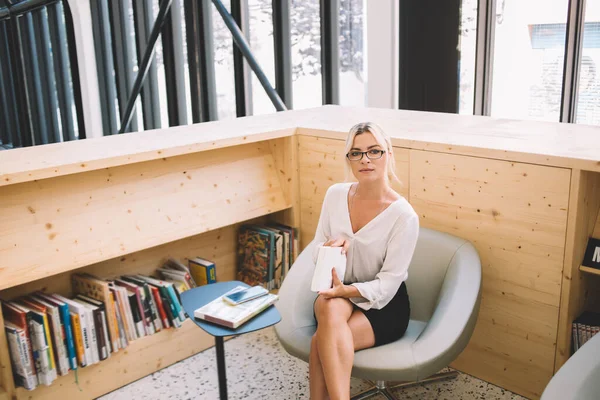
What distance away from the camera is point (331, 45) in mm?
5379

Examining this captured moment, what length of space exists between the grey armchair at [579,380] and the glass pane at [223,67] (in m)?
4.93

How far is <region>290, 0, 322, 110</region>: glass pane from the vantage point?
5.45 m

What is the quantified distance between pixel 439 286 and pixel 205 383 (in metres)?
1.30

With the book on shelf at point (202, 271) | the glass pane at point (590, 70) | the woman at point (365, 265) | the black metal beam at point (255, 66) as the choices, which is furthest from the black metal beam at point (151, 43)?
the woman at point (365, 265)

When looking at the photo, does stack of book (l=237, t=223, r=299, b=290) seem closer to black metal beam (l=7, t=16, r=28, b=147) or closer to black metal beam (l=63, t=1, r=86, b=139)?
black metal beam (l=63, t=1, r=86, b=139)

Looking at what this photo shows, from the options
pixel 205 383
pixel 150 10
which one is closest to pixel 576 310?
pixel 205 383

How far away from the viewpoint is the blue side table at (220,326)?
91.7 inches

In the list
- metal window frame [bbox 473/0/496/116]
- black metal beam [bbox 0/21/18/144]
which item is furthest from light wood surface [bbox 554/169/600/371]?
black metal beam [bbox 0/21/18/144]

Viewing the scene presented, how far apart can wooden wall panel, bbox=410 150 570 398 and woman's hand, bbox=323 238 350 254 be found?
68 cm

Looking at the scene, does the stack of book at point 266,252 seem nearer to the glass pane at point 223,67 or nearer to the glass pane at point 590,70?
the glass pane at point 590,70

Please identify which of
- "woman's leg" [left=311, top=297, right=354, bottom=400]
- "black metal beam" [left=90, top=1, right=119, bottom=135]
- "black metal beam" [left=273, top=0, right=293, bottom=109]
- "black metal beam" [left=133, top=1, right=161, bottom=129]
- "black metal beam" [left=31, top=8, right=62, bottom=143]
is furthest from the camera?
"black metal beam" [left=31, top=8, right=62, bottom=143]

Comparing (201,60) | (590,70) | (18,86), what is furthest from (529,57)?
(18,86)

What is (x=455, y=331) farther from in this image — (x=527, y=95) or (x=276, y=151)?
(x=527, y=95)

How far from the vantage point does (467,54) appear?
4.71 metres
